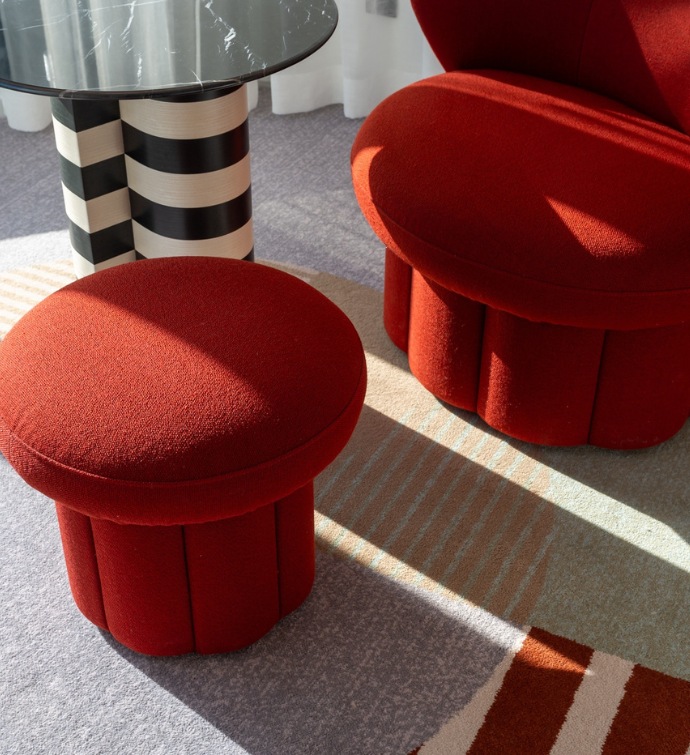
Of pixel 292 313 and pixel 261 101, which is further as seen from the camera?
pixel 261 101

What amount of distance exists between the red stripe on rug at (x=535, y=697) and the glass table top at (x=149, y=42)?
3.21 ft

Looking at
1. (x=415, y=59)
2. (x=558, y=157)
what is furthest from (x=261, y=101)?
Answer: (x=558, y=157)

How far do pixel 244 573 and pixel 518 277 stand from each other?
0.64 meters

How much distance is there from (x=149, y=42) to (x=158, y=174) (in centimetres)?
29

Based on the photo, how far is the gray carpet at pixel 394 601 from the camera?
150 centimetres

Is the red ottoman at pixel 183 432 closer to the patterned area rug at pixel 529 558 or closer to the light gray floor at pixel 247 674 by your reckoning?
the light gray floor at pixel 247 674

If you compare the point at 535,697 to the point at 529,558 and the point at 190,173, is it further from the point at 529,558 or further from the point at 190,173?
the point at 190,173

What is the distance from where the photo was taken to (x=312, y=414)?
1.39 metres

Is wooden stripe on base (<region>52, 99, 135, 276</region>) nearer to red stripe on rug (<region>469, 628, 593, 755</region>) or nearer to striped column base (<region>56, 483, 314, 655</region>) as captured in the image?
striped column base (<region>56, 483, 314, 655</region>)

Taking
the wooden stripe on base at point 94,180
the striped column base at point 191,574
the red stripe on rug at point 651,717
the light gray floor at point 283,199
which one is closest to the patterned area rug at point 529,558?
the red stripe on rug at point 651,717

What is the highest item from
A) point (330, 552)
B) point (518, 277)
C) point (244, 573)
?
point (518, 277)

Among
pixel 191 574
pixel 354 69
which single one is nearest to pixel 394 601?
pixel 191 574

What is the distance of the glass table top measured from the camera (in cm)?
160

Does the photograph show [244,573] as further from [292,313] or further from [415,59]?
[415,59]
